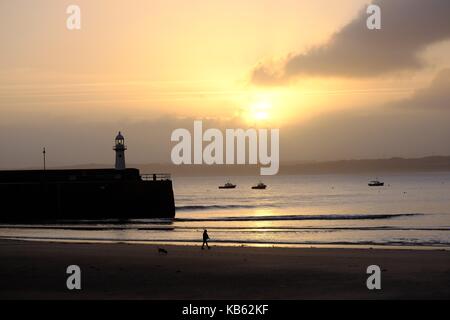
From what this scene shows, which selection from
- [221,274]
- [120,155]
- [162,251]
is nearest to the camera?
[221,274]

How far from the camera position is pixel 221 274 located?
1995cm

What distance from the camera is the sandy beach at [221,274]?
53.9ft

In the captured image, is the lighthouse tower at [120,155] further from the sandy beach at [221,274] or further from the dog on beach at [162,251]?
the dog on beach at [162,251]

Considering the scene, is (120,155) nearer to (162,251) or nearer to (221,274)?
(162,251)

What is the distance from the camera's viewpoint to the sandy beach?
1642 cm

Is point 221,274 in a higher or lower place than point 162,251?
higher

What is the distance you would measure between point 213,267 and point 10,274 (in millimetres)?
6198

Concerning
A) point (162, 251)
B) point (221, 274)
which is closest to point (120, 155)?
point (162, 251)

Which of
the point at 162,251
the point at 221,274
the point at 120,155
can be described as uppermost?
the point at 120,155

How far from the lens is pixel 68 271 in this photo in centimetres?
1977

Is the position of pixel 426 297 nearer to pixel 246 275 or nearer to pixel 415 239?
pixel 246 275

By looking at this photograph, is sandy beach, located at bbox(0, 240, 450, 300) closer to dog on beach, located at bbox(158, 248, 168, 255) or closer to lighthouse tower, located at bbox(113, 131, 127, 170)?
dog on beach, located at bbox(158, 248, 168, 255)

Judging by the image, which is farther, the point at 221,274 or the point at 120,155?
the point at 120,155
